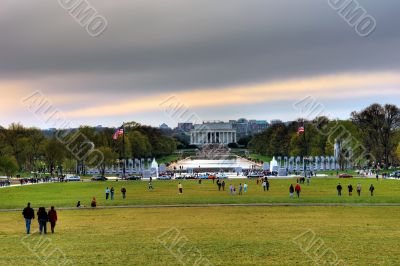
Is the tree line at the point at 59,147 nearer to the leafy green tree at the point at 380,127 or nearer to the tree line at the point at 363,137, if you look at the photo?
the tree line at the point at 363,137

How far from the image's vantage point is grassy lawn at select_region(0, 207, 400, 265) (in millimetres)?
23219

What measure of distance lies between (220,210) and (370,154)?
94935 mm

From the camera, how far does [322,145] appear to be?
145m

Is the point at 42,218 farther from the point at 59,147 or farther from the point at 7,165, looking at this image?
the point at 59,147

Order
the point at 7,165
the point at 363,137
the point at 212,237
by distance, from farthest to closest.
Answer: the point at 363,137 < the point at 7,165 < the point at 212,237

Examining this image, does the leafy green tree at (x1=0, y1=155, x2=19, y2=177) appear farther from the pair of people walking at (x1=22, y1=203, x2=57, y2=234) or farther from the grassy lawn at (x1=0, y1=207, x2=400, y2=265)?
the pair of people walking at (x1=22, y1=203, x2=57, y2=234)

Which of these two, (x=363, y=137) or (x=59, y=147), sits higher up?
(x=363, y=137)

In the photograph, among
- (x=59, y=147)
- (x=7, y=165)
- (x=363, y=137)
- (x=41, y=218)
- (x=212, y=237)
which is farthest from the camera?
(x=363, y=137)

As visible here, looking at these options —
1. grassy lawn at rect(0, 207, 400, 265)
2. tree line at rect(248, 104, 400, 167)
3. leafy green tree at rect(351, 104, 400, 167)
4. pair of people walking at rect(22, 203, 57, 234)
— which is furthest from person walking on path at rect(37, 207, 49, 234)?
leafy green tree at rect(351, 104, 400, 167)

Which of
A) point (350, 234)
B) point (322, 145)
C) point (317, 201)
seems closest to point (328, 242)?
point (350, 234)

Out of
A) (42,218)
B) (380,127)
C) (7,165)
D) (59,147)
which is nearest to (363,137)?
(380,127)

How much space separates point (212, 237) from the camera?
95.3 ft

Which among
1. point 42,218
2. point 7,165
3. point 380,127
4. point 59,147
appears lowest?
point 42,218

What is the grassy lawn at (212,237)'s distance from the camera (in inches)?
914
